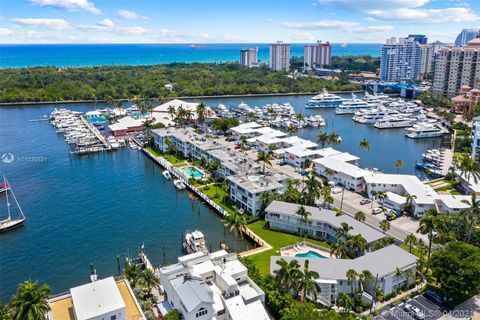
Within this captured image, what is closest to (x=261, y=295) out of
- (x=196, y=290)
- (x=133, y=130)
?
(x=196, y=290)

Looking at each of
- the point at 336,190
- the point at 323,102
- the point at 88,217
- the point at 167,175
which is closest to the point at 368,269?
the point at 336,190

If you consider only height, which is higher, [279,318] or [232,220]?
[232,220]

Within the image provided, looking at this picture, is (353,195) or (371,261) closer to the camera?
(371,261)

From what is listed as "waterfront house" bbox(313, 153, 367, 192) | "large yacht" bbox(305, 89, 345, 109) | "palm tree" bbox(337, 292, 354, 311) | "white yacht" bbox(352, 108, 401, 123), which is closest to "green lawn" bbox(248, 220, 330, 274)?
"palm tree" bbox(337, 292, 354, 311)

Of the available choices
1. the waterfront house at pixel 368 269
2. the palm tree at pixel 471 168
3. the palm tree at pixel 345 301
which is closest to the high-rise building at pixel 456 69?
the palm tree at pixel 471 168

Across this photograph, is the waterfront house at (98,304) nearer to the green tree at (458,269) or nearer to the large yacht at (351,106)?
the green tree at (458,269)

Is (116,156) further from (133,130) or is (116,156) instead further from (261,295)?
(261,295)

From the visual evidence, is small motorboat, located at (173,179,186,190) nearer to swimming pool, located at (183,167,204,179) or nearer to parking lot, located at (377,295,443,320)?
swimming pool, located at (183,167,204,179)
